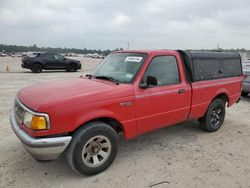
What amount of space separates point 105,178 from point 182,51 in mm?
2845

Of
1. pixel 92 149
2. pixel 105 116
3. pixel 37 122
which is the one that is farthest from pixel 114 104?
pixel 37 122

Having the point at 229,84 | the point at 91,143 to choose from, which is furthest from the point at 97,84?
the point at 229,84

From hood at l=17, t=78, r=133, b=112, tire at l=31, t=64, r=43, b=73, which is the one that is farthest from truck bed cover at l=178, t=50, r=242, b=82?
tire at l=31, t=64, r=43, b=73

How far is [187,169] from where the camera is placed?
3672 millimetres

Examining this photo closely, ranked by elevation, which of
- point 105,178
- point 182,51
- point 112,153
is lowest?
point 105,178

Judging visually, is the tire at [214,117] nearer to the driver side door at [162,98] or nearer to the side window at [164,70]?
the driver side door at [162,98]

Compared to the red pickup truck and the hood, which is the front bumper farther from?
the hood

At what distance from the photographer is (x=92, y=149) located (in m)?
3.47

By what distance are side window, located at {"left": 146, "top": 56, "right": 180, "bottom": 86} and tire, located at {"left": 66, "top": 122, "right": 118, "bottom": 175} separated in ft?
4.15

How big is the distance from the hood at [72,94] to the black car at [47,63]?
15.8 m

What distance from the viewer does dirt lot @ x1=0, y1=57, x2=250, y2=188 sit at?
10.9 ft

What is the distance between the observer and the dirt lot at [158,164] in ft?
10.9

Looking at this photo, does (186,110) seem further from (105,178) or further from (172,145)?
(105,178)

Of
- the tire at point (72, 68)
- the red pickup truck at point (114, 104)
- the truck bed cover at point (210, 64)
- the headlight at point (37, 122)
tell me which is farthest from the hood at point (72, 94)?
the tire at point (72, 68)
